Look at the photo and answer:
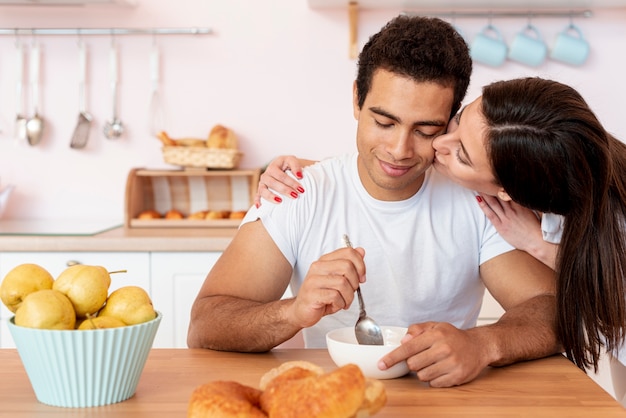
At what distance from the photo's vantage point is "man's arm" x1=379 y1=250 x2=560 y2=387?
3.66 feet

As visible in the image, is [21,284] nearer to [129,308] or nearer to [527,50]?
[129,308]

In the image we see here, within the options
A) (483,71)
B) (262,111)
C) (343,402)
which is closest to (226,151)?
(262,111)

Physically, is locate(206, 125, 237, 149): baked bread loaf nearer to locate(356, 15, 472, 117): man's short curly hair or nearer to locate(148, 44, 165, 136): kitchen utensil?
locate(148, 44, 165, 136): kitchen utensil

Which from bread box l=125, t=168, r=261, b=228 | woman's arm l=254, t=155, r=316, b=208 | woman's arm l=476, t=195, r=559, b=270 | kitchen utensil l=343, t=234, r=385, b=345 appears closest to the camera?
kitchen utensil l=343, t=234, r=385, b=345

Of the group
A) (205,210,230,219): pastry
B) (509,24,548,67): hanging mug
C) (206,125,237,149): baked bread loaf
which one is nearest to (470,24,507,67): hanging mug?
(509,24,548,67): hanging mug

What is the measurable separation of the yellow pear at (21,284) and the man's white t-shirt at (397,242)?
24.8 inches

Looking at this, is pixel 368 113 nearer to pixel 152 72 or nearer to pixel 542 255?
pixel 542 255

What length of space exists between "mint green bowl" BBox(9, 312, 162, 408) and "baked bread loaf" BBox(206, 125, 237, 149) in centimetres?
176

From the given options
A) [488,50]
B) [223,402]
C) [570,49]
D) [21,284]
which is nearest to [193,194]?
[488,50]

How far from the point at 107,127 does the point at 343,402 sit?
2.32 m

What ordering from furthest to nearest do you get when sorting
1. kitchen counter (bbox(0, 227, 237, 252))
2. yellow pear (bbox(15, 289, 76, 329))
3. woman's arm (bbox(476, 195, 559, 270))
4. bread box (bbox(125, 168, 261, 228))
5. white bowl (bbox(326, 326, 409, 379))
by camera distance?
bread box (bbox(125, 168, 261, 228)) → kitchen counter (bbox(0, 227, 237, 252)) → woman's arm (bbox(476, 195, 559, 270)) → white bowl (bbox(326, 326, 409, 379)) → yellow pear (bbox(15, 289, 76, 329))

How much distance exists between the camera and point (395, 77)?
148 centimetres

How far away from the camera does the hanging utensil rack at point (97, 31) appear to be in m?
2.86

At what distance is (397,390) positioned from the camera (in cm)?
109
